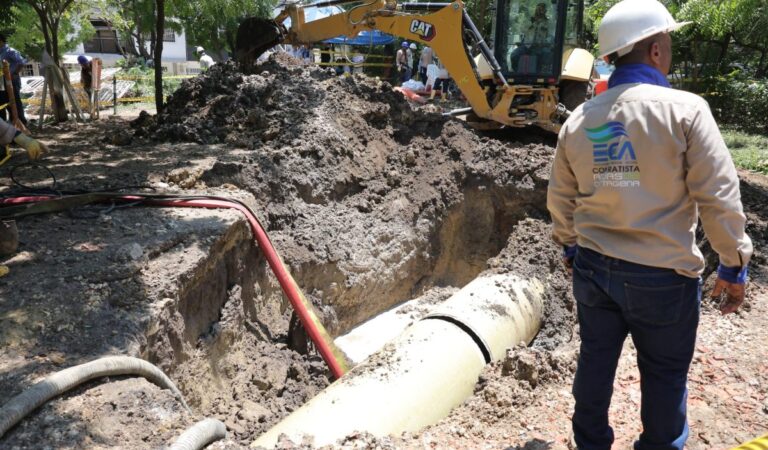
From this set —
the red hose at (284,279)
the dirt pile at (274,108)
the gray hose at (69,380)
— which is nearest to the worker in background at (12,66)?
the dirt pile at (274,108)

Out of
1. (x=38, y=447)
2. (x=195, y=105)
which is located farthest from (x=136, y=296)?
(x=195, y=105)

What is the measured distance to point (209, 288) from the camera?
4594 mm

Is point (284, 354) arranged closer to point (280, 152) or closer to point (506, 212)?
point (280, 152)

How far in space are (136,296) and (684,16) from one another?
44.0ft

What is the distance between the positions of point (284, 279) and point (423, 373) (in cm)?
143

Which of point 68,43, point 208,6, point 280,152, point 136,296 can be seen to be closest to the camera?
point 136,296

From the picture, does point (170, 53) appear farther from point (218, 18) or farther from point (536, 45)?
point (536, 45)

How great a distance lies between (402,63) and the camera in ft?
69.7

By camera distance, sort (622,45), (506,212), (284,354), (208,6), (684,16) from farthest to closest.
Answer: (208,6)
(684,16)
(506,212)
(284,354)
(622,45)

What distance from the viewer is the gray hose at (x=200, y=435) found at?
2.69m

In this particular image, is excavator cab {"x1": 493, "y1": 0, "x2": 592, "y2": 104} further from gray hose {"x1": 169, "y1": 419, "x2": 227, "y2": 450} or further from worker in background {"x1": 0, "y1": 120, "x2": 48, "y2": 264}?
gray hose {"x1": 169, "y1": 419, "x2": 227, "y2": 450}

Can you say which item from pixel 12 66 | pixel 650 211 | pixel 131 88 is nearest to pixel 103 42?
pixel 131 88

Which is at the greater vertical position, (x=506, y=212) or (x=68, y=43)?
(x=68, y=43)

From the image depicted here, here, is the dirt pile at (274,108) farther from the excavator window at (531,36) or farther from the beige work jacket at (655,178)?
the beige work jacket at (655,178)
